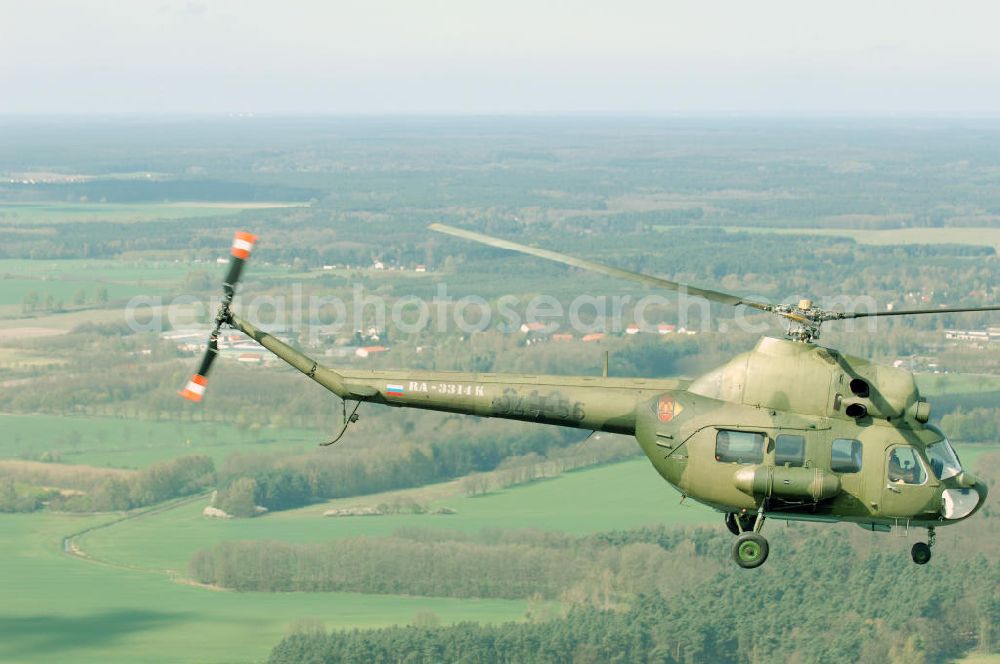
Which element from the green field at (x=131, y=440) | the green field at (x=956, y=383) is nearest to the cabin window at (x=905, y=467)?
the green field at (x=131, y=440)

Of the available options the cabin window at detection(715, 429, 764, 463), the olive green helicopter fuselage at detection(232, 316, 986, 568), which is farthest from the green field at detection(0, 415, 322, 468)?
the cabin window at detection(715, 429, 764, 463)

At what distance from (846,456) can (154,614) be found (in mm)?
56133

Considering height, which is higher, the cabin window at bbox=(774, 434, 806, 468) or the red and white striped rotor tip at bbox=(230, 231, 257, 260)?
the red and white striped rotor tip at bbox=(230, 231, 257, 260)

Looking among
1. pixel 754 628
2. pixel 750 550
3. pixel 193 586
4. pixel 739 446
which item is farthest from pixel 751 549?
pixel 193 586

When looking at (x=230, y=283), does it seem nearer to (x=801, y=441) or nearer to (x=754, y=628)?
(x=801, y=441)

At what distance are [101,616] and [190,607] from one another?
4.63m

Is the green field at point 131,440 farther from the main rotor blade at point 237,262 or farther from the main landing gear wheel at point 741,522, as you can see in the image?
the main landing gear wheel at point 741,522

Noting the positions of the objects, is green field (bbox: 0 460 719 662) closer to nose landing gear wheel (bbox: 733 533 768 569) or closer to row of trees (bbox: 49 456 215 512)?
row of trees (bbox: 49 456 215 512)

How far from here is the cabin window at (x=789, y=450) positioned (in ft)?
89.9

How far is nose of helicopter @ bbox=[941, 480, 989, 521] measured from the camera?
2730 cm

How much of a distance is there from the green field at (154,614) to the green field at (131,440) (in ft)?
74.7

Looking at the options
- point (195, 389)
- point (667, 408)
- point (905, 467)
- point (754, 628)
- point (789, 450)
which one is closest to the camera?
point (905, 467)

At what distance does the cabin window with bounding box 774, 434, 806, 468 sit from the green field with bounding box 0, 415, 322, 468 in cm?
8266

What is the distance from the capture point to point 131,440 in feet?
378
